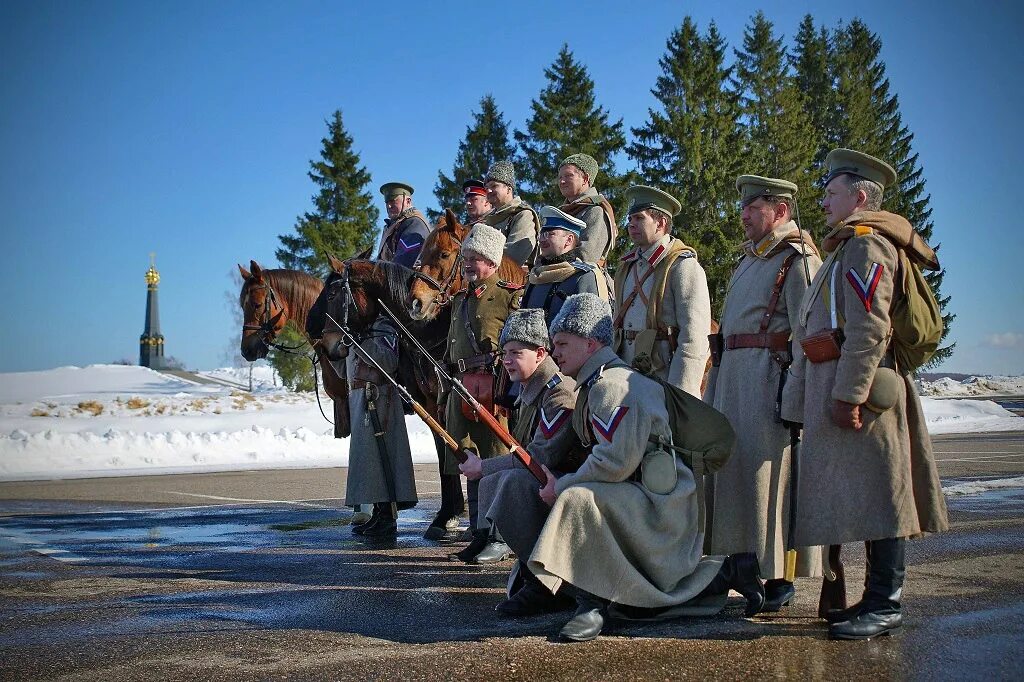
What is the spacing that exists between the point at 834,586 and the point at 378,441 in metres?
4.43

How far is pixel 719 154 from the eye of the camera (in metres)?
39.7

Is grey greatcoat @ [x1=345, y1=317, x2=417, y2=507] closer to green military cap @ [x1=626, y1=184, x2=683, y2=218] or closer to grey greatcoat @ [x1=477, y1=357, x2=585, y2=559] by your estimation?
green military cap @ [x1=626, y1=184, x2=683, y2=218]

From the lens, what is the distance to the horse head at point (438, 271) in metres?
8.25

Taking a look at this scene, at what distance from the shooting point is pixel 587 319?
5.00 metres

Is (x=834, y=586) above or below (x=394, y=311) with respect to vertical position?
below

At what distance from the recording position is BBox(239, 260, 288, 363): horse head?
1027 cm

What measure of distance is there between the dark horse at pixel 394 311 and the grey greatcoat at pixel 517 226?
0.82 metres

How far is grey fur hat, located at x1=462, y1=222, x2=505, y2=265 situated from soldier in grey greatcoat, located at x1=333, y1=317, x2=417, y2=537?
1523 mm

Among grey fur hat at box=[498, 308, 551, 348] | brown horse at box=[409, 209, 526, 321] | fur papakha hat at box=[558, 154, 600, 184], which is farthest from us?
fur papakha hat at box=[558, 154, 600, 184]

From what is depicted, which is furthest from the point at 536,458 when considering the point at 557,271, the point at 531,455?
the point at 557,271

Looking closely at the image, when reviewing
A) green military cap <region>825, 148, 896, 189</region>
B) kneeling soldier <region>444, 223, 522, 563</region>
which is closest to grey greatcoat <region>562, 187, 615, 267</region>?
kneeling soldier <region>444, 223, 522, 563</region>

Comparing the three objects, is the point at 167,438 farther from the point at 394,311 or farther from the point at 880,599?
the point at 880,599

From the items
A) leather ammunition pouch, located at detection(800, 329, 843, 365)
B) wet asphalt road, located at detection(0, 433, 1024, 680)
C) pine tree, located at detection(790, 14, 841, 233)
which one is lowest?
wet asphalt road, located at detection(0, 433, 1024, 680)

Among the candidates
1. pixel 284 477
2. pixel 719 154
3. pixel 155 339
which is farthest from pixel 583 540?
pixel 155 339
